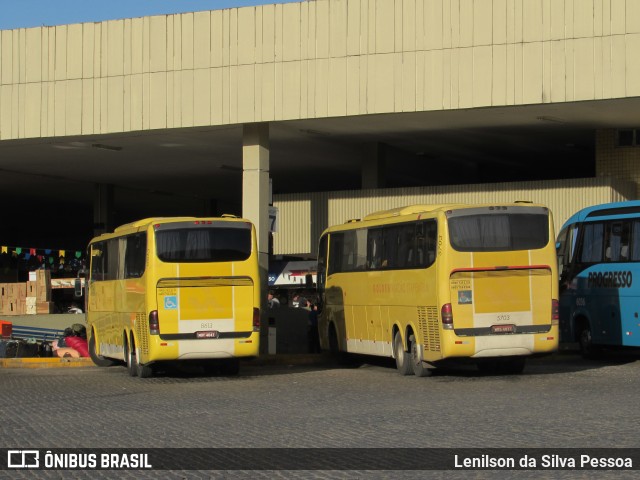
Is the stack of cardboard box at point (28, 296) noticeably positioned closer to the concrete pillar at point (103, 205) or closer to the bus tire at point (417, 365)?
the concrete pillar at point (103, 205)

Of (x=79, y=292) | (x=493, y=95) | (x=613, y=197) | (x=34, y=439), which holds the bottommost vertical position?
(x=34, y=439)

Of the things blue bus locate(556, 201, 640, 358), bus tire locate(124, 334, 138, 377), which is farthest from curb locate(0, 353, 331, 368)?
blue bus locate(556, 201, 640, 358)

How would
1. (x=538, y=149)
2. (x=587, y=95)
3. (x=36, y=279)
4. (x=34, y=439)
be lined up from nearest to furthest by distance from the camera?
(x=34, y=439) → (x=587, y=95) → (x=538, y=149) → (x=36, y=279)

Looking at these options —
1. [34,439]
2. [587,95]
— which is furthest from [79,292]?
[34,439]

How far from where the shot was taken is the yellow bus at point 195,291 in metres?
23.3

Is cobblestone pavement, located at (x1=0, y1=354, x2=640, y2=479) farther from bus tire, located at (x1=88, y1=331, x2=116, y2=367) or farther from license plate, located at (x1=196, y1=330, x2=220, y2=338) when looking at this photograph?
bus tire, located at (x1=88, y1=331, x2=116, y2=367)

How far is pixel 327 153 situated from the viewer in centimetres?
3847

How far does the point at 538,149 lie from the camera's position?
39.0 metres

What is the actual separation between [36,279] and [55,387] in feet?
72.3

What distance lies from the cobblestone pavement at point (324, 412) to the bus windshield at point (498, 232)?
8.03 feet

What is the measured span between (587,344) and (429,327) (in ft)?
23.5

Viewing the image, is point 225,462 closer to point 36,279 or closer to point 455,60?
point 455,60

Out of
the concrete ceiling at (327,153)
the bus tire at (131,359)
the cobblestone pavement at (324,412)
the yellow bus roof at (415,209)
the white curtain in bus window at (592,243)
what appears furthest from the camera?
the concrete ceiling at (327,153)

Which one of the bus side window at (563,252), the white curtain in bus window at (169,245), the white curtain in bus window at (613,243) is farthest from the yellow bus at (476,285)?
the bus side window at (563,252)
